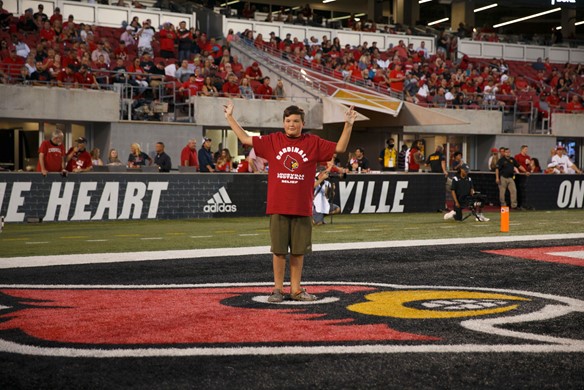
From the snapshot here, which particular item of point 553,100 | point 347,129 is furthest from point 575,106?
point 347,129

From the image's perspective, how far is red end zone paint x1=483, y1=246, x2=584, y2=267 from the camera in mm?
11828

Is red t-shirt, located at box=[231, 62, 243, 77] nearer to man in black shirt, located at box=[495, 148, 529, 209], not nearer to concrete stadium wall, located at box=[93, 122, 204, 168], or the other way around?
concrete stadium wall, located at box=[93, 122, 204, 168]

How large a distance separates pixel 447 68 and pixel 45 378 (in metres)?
37.4

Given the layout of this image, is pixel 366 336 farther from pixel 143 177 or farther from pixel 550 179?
pixel 550 179

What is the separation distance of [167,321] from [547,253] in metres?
7.47

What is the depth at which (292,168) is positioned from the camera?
26.5 feet

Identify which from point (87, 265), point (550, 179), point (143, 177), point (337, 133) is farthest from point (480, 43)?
point (87, 265)

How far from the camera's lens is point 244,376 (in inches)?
206

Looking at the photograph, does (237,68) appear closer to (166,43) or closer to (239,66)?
(239,66)

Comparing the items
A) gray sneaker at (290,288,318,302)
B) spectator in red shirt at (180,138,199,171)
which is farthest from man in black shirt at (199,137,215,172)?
gray sneaker at (290,288,318,302)

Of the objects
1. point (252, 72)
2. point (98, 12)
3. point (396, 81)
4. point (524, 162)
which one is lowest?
point (524, 162)

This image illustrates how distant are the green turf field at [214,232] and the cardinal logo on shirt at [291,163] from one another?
19.7 feet

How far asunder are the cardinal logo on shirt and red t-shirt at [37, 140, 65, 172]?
13.0 metres

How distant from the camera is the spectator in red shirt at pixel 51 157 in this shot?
65.1 feet
